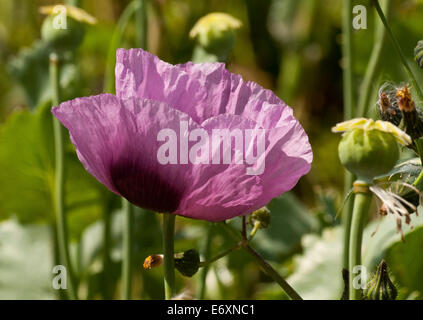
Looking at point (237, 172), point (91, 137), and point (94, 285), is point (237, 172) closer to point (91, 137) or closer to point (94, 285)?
point (91, 137)

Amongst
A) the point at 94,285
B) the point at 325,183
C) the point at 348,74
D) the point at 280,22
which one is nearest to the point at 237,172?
the point at 348,74

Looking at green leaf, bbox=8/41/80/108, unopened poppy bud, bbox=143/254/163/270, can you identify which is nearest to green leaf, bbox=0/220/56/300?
green leaf, bbox=8/41/80/108

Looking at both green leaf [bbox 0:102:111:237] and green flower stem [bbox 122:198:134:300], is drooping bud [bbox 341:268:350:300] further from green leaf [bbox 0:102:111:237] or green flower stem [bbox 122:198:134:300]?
green leaf [bbox 0:102:111:237]

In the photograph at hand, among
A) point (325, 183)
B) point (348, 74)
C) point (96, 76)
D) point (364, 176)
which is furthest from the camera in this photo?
point (96, 76)

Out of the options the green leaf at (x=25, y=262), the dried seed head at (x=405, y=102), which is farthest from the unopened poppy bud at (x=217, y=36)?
the green leaf at (x=25, y=262)

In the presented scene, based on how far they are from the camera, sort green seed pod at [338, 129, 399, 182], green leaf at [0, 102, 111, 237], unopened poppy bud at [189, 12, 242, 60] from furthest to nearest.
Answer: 1. green leaf at [0, 102, 111, 237]
2. unopened poppy bud at [189, 12, 242, 60]
3. green seed pod at [338, 129, 399, 182]

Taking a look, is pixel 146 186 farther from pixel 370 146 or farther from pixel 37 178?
pixel 37 178
